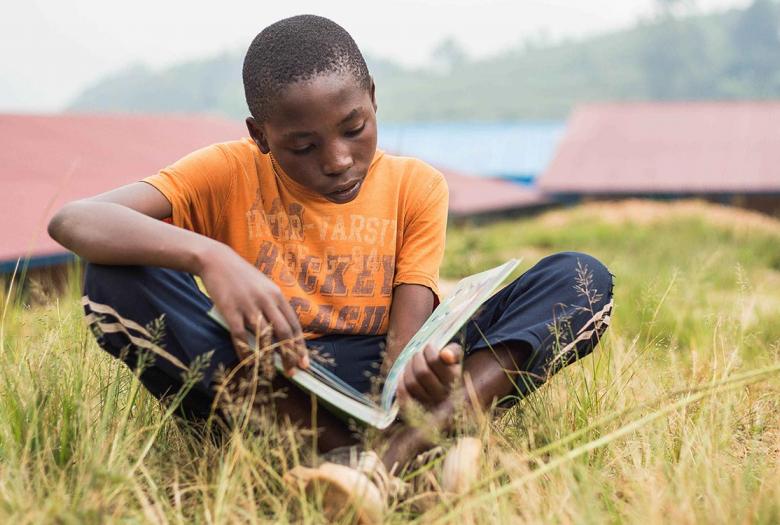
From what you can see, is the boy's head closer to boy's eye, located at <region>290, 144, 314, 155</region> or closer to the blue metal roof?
boy's eye, located at <region>290, 144, 314, 155</region>

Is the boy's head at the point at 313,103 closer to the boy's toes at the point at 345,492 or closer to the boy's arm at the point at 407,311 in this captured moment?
the boy's arm at the point at 407,311

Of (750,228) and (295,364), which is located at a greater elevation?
(295,364)

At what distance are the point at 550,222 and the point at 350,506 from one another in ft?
28.5

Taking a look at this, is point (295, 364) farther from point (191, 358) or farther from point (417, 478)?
point (417, 478)

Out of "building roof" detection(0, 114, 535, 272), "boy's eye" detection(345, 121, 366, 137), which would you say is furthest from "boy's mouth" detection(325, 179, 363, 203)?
"building roof" detection(0, 114, 535, 272)

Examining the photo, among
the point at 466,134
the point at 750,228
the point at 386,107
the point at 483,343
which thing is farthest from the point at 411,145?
the point at 386,107

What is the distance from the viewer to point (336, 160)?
194 cm

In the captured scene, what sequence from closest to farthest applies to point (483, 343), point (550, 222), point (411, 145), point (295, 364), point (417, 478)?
1. point (295, 364)
2. point (417, 478)
3. point (483, 343)
4. point (550, 222)
5. point (411, 145)

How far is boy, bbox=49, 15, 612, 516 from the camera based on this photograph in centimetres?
176

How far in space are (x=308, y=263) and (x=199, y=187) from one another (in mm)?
323

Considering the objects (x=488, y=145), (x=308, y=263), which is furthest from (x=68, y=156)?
(x=488, y=145)

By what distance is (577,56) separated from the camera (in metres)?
56.0

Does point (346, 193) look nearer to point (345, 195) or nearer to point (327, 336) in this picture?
point (345, 195)

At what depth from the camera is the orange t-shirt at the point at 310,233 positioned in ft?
6.79
